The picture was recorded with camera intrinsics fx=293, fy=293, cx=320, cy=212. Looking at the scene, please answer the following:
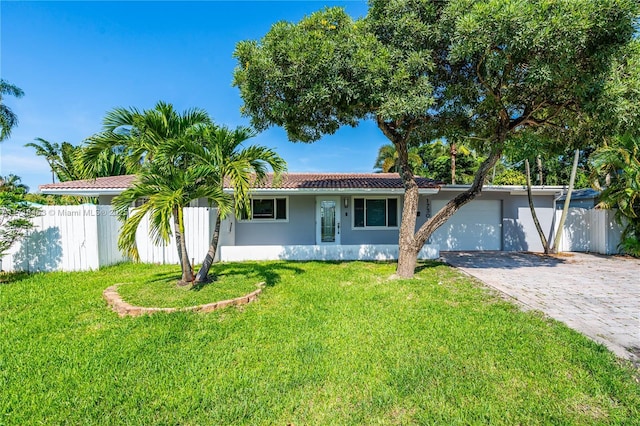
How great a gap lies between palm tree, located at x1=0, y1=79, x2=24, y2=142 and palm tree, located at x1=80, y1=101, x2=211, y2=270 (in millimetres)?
17589

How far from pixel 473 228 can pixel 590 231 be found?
5.11m

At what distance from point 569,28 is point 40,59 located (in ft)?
49.8

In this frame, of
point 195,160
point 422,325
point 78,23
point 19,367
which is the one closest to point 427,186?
point 422,325

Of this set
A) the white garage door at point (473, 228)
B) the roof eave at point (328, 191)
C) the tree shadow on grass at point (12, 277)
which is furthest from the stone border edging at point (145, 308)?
the white garage door at point (473, 228)

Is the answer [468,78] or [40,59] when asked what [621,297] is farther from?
[40,59]

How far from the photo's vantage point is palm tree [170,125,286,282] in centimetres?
623

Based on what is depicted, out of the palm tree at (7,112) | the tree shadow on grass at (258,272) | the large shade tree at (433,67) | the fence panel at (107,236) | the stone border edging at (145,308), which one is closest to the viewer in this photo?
the stone border edging at (145,308)

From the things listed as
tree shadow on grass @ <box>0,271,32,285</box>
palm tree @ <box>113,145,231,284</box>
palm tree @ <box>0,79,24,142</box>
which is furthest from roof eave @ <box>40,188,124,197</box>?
palm tree @ <box>0,79,24,142</box>

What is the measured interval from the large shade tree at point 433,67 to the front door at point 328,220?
13.4 feet

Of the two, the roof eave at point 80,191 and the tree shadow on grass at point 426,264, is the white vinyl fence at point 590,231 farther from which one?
the roof eave at point 80,191

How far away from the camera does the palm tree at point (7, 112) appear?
17.2 meters

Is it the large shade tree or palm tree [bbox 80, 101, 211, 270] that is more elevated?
the large shade tree

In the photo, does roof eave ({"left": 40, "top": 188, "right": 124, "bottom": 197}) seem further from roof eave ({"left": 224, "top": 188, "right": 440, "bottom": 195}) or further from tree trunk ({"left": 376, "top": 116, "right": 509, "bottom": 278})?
tree trunk ({"left": 376, "top": 116, "right": 509, "bottom": 278})

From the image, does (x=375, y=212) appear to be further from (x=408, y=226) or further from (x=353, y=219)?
(x=408, y=226)
